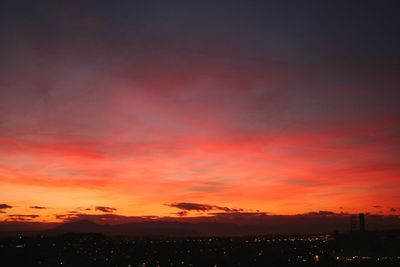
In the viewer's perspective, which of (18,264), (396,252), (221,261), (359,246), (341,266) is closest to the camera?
(18,264)

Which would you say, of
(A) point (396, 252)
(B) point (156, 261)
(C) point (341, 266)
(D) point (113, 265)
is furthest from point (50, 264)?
(A) point (396, 252)

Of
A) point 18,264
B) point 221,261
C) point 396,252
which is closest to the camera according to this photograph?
point 18,264

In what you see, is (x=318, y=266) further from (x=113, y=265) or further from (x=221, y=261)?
→ (x=113, y=265)

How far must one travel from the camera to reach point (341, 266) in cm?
8525

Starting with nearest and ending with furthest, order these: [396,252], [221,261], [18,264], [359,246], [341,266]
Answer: [18,264]
[341,266]
[221,261]
[396,252]
[359,246]

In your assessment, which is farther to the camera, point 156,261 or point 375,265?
point 156,261

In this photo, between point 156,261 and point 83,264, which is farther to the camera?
point 156,261

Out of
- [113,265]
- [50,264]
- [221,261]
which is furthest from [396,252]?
[50,264]

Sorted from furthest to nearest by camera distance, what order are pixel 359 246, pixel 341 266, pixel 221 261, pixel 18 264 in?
pixel 359 246
pixel 221 261
pixel 341 266
pixel 18 264

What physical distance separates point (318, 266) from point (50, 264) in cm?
5083

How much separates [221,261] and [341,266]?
79.2 ft

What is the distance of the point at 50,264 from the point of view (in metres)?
83.4

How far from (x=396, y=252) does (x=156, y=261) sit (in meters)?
63.2

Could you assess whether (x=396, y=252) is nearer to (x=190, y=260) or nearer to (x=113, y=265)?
(x=190, y=260)
